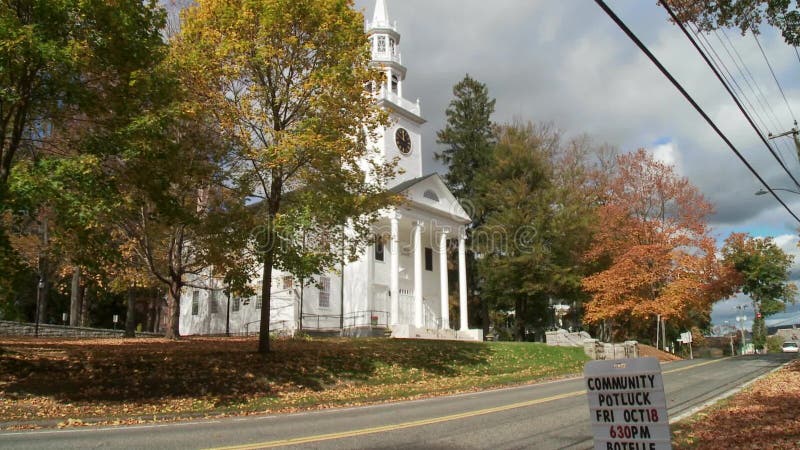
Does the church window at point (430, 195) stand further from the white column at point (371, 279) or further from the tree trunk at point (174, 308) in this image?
the tree trunk at point (174, 308)

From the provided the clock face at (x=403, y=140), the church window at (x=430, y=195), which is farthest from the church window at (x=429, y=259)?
the clock face at (x=403, y=140)

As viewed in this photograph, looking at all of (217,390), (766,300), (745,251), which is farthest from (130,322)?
(766,300)

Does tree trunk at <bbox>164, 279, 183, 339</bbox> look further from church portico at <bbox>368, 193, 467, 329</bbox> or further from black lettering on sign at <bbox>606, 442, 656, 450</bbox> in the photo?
black lettering on sign at <bbox>606, 442, 656, 450</bbox>

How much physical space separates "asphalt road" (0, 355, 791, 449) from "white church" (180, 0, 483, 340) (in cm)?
1626

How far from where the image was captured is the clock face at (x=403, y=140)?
36.8 meters

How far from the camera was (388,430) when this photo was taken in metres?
8.85

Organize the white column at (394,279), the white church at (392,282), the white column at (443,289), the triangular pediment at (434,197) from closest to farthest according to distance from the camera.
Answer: the white column at (394,279)
the white church at (392,282)
the triangular pediment at (434,197)
the white column at (443,289)

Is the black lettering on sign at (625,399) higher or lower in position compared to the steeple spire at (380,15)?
lower

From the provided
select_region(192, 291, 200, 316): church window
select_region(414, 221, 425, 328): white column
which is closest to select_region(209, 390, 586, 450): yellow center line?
select_region(414, 221, 425, 328): white column

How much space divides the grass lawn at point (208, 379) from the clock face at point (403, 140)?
62.1 ft

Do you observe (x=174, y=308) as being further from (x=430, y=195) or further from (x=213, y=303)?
(x=430, y=195)

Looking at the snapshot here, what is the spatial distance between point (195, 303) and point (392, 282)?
14878 millimetres

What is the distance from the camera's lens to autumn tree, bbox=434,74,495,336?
4273cm

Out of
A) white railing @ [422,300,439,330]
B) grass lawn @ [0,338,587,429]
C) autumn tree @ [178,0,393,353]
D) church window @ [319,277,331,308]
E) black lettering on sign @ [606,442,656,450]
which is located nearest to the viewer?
black lettering on sign @ [606,442,656,450]
